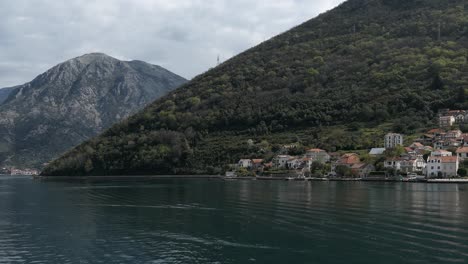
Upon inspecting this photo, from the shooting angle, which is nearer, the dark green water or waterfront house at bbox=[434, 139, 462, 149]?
the dark green water

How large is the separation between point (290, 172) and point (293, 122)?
31394mm

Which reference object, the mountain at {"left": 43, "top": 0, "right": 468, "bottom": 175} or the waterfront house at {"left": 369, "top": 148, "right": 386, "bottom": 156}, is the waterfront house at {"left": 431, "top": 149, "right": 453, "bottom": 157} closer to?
the waterfront house at {"left": 369, "top": 148, "right": 386, "bottom": 156}

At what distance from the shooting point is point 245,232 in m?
31.3

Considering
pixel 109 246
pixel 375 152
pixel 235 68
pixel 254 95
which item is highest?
pixel 235 68

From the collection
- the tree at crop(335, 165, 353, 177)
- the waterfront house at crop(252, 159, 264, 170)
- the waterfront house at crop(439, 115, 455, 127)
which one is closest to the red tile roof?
the waterfront house at crop(439, 115, 455, 127)

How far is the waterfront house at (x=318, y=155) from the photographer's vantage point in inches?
4186

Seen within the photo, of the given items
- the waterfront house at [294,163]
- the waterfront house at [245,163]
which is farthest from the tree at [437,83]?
the waterfront house at [245,163]

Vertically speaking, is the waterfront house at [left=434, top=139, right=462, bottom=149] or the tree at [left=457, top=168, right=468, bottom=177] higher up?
the waterfront house at [left=434, top=139, right=462, bottom=149]

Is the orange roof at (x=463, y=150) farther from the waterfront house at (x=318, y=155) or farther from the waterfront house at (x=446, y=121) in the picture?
the waterfront house at (x=318, y=155)

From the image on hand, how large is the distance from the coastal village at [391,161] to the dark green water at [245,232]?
43413mm

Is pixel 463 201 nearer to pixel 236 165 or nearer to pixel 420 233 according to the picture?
pixel 420 233

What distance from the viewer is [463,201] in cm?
4766

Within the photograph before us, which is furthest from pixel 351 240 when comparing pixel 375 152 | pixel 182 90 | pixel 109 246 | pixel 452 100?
pixel 182 90

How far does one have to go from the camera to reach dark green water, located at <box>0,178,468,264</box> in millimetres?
24828
